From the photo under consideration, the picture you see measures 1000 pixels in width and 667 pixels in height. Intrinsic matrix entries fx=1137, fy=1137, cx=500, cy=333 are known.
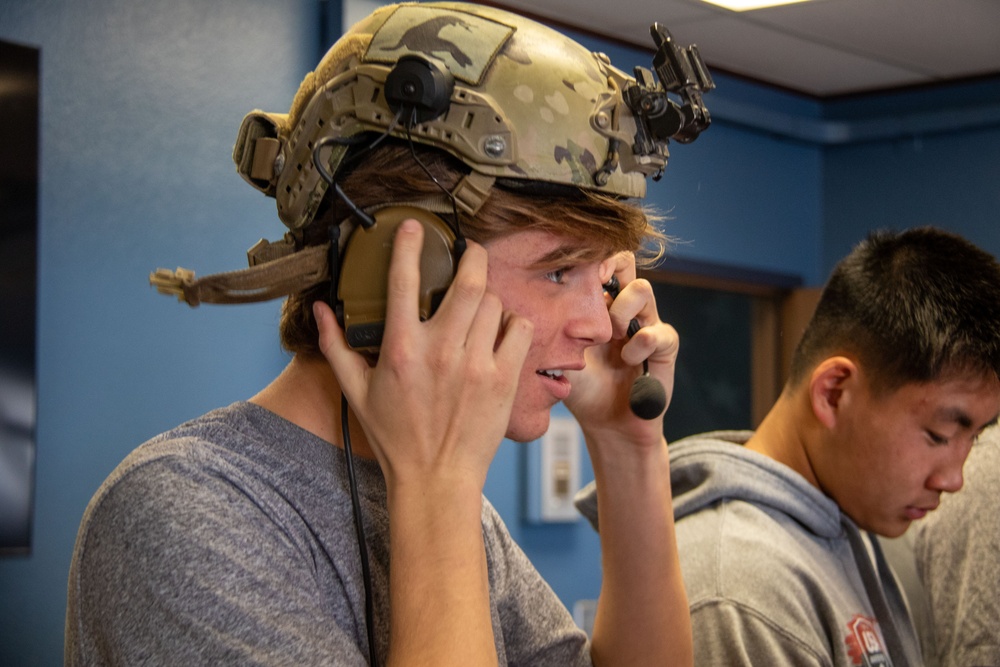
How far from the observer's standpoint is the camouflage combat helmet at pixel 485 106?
110cm

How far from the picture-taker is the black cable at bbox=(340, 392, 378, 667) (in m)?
1.07

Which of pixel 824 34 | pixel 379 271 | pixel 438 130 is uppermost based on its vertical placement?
pixel 824 34

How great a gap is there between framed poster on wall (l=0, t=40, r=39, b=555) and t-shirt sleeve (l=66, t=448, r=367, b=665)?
1.51 metres

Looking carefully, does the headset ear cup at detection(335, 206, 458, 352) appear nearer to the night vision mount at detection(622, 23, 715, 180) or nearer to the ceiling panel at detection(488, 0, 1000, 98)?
the night vision mount at detection(622, 23, 715, 180)

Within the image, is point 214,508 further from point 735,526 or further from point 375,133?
point 735,526

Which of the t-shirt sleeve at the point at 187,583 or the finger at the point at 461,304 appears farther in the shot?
the finger at the point at 461,304

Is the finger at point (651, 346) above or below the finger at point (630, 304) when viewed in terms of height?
below

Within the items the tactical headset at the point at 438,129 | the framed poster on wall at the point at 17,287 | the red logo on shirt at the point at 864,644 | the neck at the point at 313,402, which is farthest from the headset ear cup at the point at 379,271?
the framed poster on wall at the point at 17,287

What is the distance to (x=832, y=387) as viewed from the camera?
73.5 inches

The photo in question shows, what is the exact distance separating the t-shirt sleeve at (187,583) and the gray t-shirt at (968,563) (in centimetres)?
A: 124

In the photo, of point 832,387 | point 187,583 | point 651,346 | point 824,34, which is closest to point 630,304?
point 651,346

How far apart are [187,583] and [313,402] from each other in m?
0.27

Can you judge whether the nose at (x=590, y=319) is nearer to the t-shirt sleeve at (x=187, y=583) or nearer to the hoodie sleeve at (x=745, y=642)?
the t-shirt sleeve at (x=187, y=583)

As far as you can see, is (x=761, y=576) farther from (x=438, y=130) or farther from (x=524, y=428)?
(x=438, y=130)
